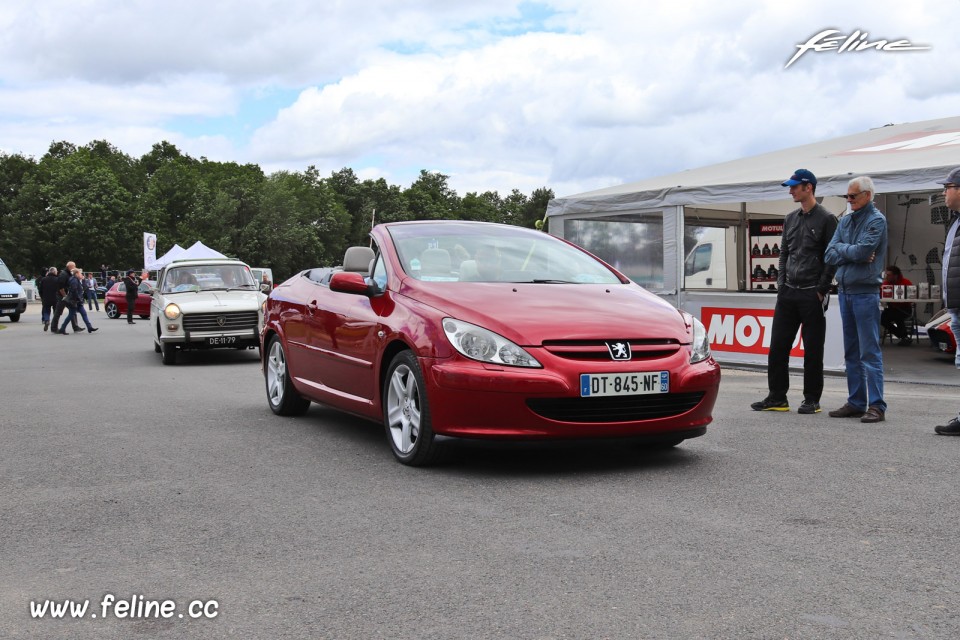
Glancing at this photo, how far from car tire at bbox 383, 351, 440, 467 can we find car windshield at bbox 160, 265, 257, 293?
35.3 ft

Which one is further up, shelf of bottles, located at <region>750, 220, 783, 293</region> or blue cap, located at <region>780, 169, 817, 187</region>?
blue cap, located at <region>780, 169, 817, 187</region>

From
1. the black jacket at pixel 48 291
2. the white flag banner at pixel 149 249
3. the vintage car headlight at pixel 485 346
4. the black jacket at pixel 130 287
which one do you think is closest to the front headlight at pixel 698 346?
the vintage car headlight at pixel 485 346

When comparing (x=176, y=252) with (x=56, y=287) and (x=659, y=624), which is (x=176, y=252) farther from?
(x=659, y=624)

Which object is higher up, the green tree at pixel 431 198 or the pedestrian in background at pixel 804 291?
the green tree at pixel 431 198

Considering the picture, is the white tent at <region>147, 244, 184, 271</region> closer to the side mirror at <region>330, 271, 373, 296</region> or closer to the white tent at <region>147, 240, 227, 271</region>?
the white tent at <region>147, 240, 227, 271</region>

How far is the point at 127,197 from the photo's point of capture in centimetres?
8456

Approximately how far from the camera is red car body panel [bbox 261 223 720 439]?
18.3 feet

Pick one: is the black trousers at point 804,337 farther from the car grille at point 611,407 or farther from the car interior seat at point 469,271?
the car interior seat at point 469,271

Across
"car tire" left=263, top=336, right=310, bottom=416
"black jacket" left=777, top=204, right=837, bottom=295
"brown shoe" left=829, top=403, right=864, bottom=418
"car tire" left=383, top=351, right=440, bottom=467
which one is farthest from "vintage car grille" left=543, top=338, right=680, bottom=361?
"car tire" left=263, top=336, right=310, bottom=416

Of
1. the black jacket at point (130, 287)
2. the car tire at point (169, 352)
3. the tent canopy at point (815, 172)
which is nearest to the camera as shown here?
the tent canopy at point (815, 172)

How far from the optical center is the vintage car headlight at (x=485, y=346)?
5590 millimetres

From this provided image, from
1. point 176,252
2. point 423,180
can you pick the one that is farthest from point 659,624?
point 423,180

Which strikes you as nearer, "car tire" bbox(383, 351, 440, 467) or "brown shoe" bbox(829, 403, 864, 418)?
"car tire" bbox(383, 351, 440, 467)

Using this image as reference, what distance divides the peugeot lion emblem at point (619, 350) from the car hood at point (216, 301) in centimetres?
1083
